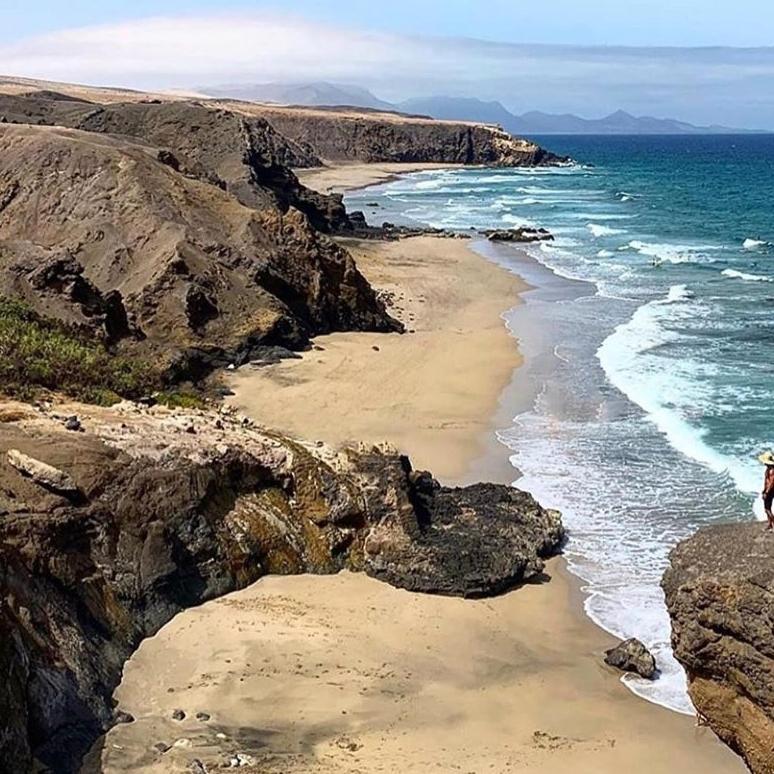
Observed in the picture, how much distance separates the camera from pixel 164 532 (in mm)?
13336

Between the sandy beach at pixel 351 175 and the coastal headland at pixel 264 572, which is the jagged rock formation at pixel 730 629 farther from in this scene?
the sandy beach at pixel 351 175

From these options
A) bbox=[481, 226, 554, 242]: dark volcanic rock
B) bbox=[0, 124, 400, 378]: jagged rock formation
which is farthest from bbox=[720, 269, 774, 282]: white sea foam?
bbox=[0, 124, 400, 378]: jagged rock formation

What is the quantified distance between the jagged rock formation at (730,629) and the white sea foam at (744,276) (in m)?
36.1

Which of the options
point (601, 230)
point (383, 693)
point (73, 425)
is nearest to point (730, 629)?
point (383, 693)

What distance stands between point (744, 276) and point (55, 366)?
34.3 m

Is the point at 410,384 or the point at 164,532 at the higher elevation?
the point at 164,532

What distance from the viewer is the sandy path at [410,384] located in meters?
21.7

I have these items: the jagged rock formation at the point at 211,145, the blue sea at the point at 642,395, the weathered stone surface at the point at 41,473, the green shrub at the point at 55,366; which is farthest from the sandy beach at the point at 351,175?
the weathered stone surface at the point at 41,473

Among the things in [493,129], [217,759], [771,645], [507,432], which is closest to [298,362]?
[507,432]

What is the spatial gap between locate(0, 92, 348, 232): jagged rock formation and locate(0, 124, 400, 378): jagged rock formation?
4.63 meters

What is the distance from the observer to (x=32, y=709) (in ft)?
31.4

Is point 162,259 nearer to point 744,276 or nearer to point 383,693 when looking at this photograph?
point 383,693

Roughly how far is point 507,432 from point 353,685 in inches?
444

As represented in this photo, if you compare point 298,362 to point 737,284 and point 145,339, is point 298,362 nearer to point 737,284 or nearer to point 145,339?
point 145,339
